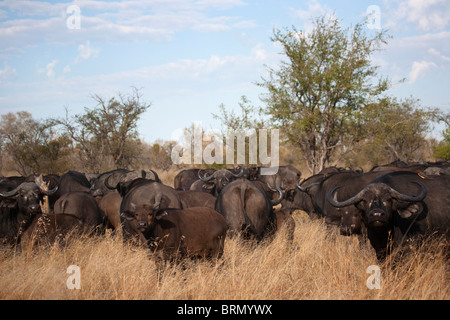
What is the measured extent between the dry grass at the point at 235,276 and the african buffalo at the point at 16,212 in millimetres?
594

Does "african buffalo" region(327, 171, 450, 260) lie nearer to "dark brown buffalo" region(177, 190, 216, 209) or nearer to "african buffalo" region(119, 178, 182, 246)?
"african buffalo" region(119, 178, 182, 246)

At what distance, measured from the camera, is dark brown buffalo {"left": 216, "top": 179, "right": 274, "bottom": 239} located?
7902mm

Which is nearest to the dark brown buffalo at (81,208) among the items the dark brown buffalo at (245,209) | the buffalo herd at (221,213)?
the buffalo herd at (221,213)

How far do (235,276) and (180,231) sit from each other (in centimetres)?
96

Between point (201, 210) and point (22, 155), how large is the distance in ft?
89.8

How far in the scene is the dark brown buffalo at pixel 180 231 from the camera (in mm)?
6008

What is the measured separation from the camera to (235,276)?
6.00 m

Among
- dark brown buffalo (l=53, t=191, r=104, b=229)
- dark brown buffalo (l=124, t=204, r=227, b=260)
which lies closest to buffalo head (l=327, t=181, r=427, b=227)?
dark brown buffalo (l=124, t=204, r=227, b=260)

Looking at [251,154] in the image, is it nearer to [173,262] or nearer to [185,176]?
[185,176]

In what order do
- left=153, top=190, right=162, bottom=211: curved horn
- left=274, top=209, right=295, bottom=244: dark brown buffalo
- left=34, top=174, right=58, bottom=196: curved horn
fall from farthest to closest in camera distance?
left=34, top=174, right=58, bottom=196: curved horn, left=274, top=209, right=295, bottom=244: dark brown buffalo, left=153, top=190, right=162, bottom=211: curved horn

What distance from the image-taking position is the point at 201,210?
6.80 meters

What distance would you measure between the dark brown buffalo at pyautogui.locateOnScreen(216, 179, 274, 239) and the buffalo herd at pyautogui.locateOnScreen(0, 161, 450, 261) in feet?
0.06

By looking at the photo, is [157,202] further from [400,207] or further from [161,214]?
[400,207]

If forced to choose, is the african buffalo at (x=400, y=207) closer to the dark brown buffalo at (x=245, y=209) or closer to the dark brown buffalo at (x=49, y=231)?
the dark brown buffalo at (x=245, y=209)
